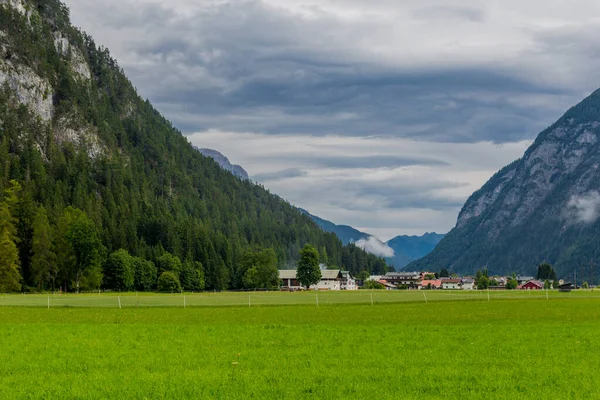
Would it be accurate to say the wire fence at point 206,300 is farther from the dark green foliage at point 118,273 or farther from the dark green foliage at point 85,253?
the dark green foliage at point 118,273

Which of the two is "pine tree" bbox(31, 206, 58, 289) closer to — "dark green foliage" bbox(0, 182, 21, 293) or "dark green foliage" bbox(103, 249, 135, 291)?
"dark green foliage" bbox(0, 182, 21, 293)

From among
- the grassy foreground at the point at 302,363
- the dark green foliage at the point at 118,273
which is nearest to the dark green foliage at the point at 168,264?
the dark green foliage at the point at 118,273

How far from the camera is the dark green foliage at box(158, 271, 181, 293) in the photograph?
6673 inches

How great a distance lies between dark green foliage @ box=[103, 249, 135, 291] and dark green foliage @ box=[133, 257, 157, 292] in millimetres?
4631

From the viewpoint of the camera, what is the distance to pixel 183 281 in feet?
616

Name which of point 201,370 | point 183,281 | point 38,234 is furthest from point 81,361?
point 183,281

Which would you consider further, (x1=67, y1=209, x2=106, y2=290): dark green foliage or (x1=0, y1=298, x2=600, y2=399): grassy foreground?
(x1=67, y1=209, x2=106, y2=290): dark green foliage

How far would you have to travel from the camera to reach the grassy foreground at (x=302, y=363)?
20781mm

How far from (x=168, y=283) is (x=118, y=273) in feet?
39.0

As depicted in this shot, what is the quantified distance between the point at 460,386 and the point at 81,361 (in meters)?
14.3

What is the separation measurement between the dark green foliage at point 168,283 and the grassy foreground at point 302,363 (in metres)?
131

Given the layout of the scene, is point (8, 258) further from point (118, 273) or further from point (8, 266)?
point (118, 273)

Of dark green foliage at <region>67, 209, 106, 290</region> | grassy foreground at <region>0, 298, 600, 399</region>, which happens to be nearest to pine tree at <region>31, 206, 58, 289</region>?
dark green foliage at <region>67, 209, 106, 290</region>

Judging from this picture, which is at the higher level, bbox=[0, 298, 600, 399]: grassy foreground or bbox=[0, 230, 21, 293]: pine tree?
bbox=[0, 230, 21, 293]: pine tree
